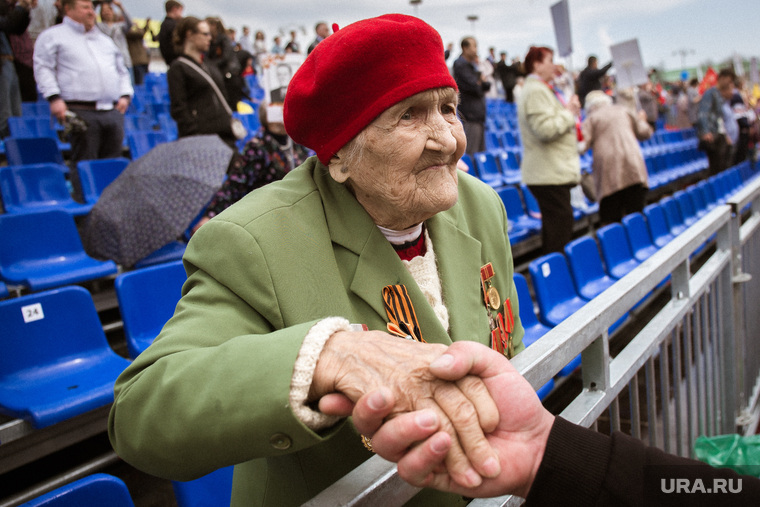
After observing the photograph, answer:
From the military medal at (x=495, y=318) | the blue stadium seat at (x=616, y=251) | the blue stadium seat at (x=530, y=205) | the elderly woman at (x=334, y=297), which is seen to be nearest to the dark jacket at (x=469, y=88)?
the blue stadium seat at (x=530, y=205)

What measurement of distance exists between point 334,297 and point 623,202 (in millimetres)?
4940

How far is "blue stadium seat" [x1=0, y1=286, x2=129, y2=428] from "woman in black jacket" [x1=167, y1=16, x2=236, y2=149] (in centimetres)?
229

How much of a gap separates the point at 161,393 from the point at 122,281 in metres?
1.84

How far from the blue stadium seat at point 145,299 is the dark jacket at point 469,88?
5.04 m

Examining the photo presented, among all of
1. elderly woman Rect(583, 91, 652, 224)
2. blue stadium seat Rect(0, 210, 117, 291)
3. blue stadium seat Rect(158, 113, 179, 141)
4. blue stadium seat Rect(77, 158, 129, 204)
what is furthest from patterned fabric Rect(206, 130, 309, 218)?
blue stadium seat Rect(158, 113, 179, 141)

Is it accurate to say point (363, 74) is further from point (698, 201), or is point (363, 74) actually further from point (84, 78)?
point (698, 201)

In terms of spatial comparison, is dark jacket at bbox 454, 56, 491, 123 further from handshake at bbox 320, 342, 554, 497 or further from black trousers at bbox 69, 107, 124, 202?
handshake at bbox 320, 342, 554, 497

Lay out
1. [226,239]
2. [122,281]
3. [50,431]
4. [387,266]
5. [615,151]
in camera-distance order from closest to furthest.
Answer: [226,239] < [387,266] < [50,431] < [122,281] < [615,151]

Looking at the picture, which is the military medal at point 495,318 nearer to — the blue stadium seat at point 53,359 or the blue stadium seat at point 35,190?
the blue stadium seat at point 53,359

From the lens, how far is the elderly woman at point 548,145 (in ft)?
13.6

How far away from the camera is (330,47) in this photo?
109 centimetres

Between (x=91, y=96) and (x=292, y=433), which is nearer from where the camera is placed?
(x=292, y=433)

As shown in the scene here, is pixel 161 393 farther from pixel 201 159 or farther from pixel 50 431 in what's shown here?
pixel 201 159

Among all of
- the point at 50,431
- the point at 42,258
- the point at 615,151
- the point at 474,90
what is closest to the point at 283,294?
the point at 50,431
